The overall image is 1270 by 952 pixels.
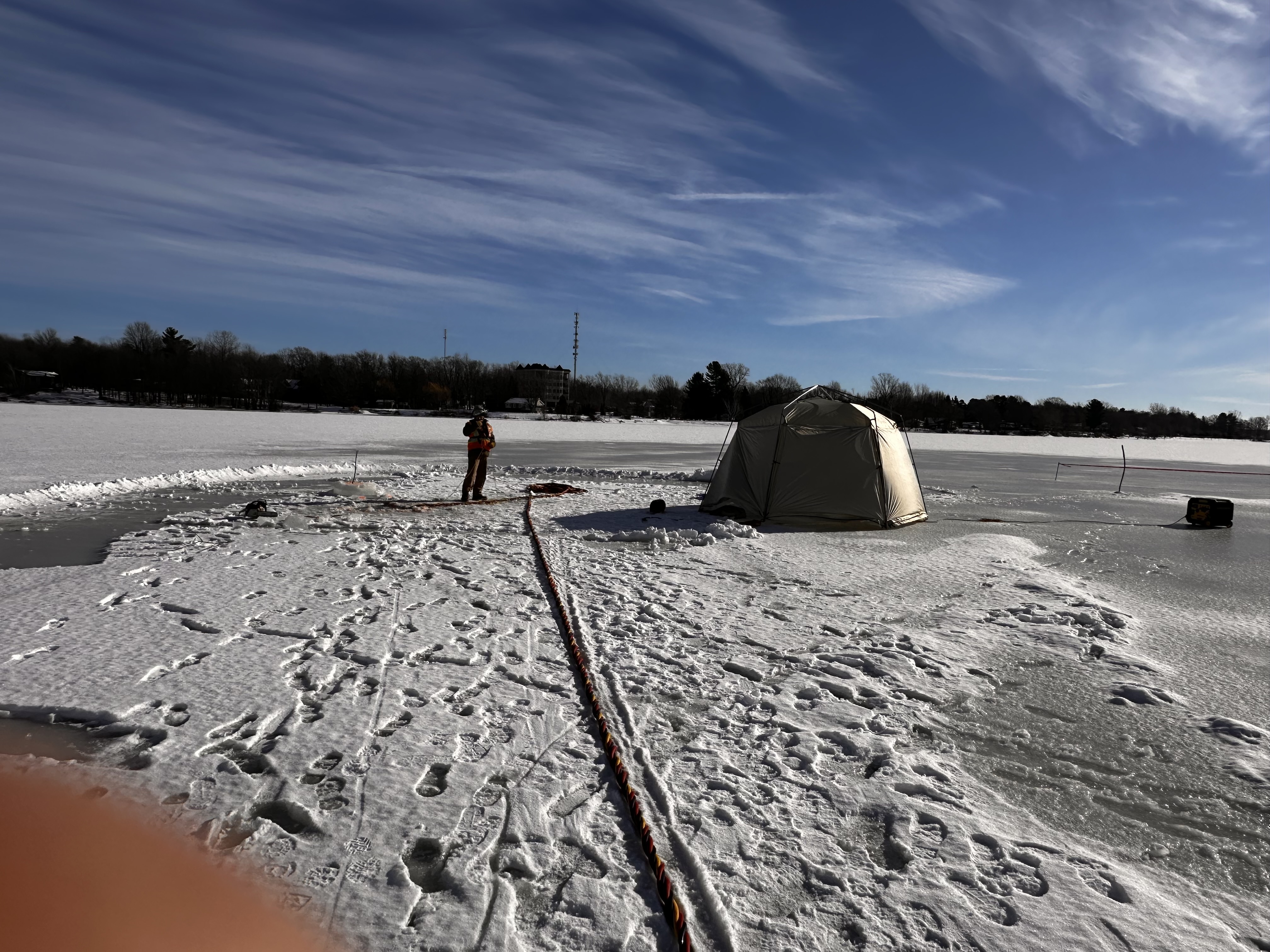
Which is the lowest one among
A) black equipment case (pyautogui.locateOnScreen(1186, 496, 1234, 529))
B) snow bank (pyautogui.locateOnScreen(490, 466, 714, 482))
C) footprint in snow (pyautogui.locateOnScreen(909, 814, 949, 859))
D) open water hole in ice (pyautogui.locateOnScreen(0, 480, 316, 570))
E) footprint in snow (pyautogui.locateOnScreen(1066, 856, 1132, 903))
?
open water hole in ice (pyautogui.locateOnScreen(0, 480, 316, 570))

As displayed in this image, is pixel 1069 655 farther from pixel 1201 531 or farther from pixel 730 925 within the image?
pixel 1201 531

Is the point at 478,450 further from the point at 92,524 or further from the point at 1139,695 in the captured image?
the point at 1139,695

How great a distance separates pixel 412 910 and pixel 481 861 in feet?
1.12

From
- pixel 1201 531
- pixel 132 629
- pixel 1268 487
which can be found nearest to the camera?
pixel 132 629

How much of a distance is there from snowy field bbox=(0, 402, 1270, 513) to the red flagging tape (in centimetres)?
1067

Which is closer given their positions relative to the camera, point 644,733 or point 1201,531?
point 644,733

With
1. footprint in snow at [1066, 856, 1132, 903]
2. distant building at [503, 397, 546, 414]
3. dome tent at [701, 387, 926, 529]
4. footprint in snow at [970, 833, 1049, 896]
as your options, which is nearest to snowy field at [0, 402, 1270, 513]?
dome tent at [701, 387, 926, 529]

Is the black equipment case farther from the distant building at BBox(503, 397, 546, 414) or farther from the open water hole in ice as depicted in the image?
the distant building at BBox(503, 397, 546, 414)

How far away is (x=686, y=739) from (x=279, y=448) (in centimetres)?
2438

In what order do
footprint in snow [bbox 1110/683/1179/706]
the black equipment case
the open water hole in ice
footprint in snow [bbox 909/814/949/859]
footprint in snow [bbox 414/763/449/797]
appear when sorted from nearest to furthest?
footprint in snow [bbox 909/814/949/859] → footprint in snow [bbox 414/763/449/797] → footprint in snow [bbox 1110/683/1179/706] → the open water hole in ice → the black equipment case

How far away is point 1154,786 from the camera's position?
3670 millimetres

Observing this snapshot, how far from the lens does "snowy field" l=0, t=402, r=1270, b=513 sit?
15086mm

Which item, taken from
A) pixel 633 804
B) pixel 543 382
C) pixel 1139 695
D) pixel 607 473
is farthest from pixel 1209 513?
pixel 543 382

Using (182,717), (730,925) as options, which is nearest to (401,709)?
(182,717)
